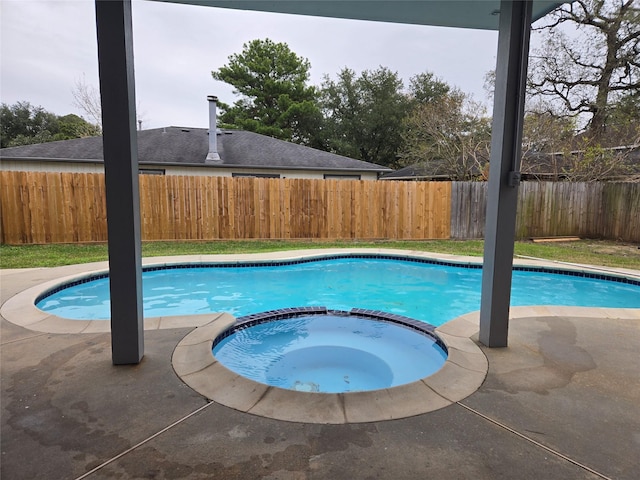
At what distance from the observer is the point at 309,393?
2.31 meters

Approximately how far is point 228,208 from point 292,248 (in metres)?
2.23

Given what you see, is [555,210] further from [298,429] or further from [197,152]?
[197,152]

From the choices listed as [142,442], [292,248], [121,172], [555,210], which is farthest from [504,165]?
[555,210]

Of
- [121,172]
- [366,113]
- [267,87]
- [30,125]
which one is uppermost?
[267,87]

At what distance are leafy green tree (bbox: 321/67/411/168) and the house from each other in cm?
848

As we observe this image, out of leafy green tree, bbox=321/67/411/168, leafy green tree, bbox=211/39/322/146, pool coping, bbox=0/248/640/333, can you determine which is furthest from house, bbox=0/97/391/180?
leafy green tree, bbox=321/67/411/168

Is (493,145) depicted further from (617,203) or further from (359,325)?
(617,203)

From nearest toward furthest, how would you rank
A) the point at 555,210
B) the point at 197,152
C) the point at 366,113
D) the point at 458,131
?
the point at 555,210
the point at 197,152
the point at 458,131
the point at 366,113

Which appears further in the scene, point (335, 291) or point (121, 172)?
point (335, 291)

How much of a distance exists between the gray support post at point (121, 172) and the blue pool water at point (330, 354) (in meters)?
0.89

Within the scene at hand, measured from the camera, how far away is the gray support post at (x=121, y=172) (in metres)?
2.33

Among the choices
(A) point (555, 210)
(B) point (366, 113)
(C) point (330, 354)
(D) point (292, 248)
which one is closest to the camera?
(C) point (330, 354)

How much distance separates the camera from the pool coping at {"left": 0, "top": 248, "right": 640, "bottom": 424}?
2.11 metres

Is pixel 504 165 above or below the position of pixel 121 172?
above
